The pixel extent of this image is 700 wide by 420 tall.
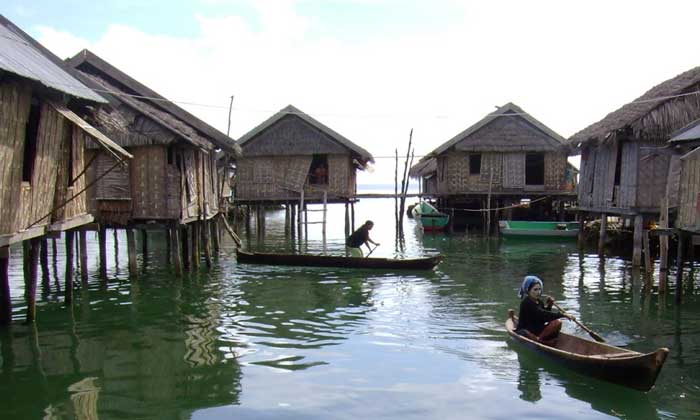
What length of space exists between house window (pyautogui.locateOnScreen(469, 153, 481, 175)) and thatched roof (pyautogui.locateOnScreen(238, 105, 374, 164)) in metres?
5.15

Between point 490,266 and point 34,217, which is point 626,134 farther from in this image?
point 34,217

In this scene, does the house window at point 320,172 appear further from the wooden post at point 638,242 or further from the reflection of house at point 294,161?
the wooden post at point 638,242

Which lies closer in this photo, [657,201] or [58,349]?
[58,349]

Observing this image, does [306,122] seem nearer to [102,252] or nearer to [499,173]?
[499,173]

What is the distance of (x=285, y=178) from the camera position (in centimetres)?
2928

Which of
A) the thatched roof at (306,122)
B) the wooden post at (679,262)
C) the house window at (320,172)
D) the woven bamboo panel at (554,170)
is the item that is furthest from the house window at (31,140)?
the woven bamboo panel at (554,170)

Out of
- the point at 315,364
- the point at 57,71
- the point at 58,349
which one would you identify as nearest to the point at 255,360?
the point at 315,364

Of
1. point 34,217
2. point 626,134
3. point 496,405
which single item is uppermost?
point 626,134

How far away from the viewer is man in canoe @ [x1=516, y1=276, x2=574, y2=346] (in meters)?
9.81

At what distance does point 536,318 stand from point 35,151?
27.2ft

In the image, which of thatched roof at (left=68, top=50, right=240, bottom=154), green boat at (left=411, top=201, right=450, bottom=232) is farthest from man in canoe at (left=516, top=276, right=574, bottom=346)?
green boat at (left=411, top=201, right=450, bottom=232)

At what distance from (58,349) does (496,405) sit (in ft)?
22.1

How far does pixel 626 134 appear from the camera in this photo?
1872cm

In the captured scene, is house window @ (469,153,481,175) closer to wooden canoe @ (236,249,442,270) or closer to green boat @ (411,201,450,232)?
green boat @ (411,201,450,232)
